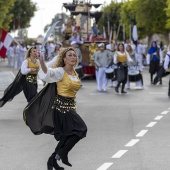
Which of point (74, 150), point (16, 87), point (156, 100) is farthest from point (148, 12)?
point (74, 150)

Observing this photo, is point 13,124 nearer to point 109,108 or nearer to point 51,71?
point 109,108

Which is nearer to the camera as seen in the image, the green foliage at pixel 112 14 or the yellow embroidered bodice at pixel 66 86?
the yellow embroidered bodice at pixel 66 86

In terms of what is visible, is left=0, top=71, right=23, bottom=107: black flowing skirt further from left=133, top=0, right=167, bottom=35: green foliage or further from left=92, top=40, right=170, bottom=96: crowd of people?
left=133, top=0, right=167, bottom=35: green foliage

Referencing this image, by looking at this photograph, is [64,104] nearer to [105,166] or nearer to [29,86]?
[105,166]

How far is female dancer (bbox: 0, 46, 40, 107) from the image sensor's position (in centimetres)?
1755

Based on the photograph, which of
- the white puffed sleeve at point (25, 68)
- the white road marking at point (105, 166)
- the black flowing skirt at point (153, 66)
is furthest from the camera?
the black flowing skirt at point (153, 66)

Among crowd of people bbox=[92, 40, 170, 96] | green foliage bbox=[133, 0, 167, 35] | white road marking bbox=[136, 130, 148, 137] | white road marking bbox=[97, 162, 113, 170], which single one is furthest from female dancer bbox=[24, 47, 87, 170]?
green foliage bbox=[133, 0, 167, 35]

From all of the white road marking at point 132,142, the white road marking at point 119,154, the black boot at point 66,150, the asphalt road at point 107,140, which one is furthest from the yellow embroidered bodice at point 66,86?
the white road marking at point 132,142

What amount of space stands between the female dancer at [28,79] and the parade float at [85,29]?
52.3ft

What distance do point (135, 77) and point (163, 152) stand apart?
56.9 ft

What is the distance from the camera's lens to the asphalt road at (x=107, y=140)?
11.2m

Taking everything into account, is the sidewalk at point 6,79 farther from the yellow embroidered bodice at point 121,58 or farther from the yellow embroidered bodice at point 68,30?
the yellow embroidered bodice at point 121,58

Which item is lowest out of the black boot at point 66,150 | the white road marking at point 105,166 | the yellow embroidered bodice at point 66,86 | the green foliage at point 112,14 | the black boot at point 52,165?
the green foliage at point 112,14

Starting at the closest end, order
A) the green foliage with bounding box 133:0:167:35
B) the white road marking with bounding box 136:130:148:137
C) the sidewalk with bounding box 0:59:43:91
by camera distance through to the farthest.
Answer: the white road marking with bounding box 136:130:148:137 → the sidewalk with bounding box 0:59:43:91 → the green foliage with bounding box 133:0:167:35
